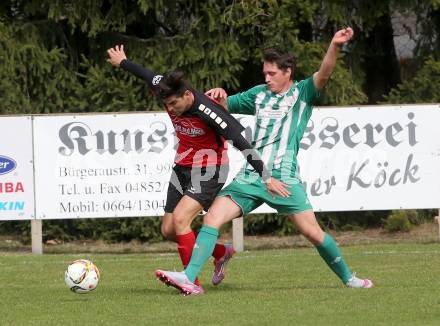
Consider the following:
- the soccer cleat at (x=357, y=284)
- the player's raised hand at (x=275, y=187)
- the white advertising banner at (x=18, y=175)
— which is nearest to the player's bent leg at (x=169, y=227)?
the player's raised hand at (x=275, y=187)

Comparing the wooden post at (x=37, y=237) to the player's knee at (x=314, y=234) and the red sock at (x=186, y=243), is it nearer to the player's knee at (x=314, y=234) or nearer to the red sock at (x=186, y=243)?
the red sock at (x=186, y=243)

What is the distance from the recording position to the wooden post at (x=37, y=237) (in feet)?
45.3

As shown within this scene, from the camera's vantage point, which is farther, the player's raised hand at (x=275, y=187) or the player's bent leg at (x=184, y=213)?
the player's bent leg at (x=184, y=213)

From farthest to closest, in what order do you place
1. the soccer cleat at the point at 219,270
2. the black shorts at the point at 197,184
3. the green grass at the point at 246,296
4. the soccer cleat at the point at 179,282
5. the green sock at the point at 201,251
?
the soccer cleat at the point at 219,270 < the black shorts at the point at 197,184 < the green sock at the point at 201,251 < the soccer cleat at the point at 179,282 < the green grass at the point at 246,296

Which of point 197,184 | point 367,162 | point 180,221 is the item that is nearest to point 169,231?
point 180,221

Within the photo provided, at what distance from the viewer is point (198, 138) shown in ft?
28.6

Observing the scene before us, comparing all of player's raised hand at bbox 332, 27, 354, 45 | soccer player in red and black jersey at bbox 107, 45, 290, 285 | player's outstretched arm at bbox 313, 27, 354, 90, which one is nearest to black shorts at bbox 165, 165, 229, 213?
soccer player in red and black jersey at bbox 107, 45, 290, 285

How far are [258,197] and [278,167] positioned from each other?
0.99 feet

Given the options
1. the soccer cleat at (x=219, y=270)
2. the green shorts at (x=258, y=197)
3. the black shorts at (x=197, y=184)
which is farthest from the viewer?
the soccer cleat at (x=219, y=270)

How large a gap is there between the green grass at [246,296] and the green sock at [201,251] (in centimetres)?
21

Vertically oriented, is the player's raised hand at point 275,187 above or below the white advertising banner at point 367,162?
above

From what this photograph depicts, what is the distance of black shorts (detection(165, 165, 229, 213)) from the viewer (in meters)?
8.75

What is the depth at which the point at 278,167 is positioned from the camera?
28.7 ft

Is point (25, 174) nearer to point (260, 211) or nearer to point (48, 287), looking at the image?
point (260, 211)
